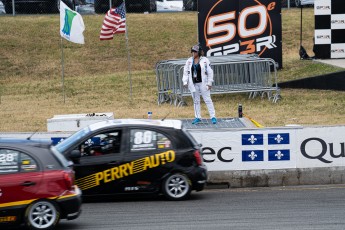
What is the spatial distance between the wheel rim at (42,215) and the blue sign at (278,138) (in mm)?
5368

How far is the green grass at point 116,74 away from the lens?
2328cm

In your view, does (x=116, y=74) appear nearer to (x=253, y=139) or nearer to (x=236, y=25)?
(x=236, y=25)

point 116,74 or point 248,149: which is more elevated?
point 116,74

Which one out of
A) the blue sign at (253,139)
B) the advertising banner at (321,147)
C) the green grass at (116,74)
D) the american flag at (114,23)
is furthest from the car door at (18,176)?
the american flag at (114,23)

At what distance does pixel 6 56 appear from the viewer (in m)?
33.8

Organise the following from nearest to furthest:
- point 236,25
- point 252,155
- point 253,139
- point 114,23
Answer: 1. point 253,139
2. point 252,155
3. point 114,23
4. point 236,25

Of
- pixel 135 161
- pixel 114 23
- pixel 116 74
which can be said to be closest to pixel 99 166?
pixel 135 161

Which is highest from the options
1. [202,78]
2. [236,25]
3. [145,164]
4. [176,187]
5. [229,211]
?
[236,25]

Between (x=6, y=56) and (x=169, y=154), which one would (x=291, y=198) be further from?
(x=6, y=56)

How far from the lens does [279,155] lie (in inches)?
621

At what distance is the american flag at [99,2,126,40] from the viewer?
2475 cm

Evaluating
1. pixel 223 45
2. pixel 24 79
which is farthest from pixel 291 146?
pixel 24 79

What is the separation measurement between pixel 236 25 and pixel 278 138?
11.8 metres

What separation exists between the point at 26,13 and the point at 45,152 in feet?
91.1
